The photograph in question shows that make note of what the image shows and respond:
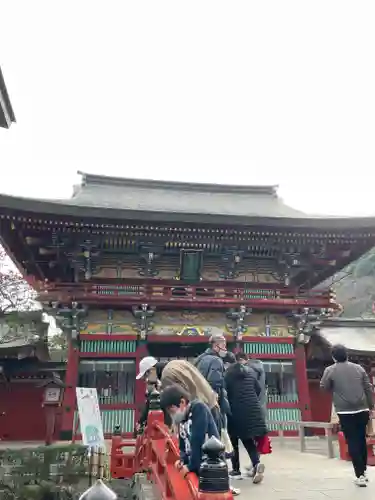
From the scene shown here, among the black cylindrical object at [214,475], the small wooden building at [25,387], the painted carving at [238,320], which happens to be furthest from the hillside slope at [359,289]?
the black cylindrical object at [214,475]

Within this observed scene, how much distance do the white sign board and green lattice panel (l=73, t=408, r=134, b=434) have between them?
133 inches

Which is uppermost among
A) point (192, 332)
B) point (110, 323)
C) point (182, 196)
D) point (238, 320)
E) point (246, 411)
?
point (182, 196)

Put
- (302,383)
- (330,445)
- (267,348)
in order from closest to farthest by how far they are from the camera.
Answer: (330,445) → (302,383) → (267,348)

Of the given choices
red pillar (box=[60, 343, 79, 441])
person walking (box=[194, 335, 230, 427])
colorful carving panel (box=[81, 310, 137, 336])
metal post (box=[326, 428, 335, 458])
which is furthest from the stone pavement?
colorful carving panel (box=[81, 310, 137, 336])

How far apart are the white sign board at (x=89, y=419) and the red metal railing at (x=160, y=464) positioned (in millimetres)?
524

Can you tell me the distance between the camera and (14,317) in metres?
16.7

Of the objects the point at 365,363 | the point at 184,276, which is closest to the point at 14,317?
the point at 184,276

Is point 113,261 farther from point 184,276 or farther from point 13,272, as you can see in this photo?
point 13,272

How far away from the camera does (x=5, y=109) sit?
6648 mm

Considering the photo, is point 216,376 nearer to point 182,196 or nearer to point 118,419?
point 118,419

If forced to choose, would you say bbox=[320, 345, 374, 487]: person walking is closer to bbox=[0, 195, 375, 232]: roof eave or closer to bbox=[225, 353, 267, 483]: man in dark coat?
bbox=[225, 353, 267, 483]: man in dark coat

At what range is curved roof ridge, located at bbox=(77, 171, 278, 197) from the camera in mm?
20972

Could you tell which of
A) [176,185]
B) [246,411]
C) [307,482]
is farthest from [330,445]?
[176,185]

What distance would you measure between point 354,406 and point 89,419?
5.93m
